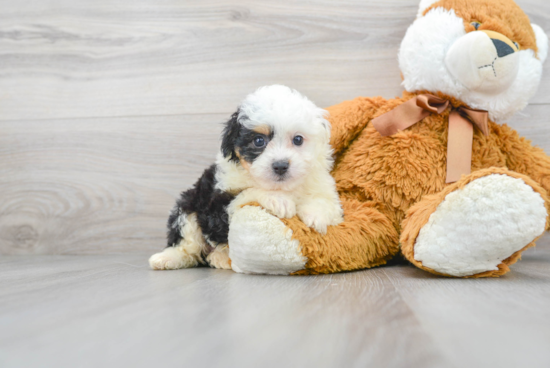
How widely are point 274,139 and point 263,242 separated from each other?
0.83 ft

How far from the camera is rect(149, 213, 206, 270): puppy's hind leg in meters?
1.21

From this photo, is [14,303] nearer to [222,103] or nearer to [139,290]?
[139,290]

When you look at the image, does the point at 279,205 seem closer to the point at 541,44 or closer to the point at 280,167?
the point at 280,167

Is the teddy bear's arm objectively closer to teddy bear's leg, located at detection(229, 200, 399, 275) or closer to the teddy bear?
the teddy bear

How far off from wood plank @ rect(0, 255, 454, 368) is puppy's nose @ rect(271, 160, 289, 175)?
25 centimetres

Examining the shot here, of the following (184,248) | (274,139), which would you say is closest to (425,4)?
(274,139)

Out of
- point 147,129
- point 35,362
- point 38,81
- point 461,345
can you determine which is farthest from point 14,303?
point 38,81

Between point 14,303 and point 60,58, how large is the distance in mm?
1191

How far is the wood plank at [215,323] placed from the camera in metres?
0.52

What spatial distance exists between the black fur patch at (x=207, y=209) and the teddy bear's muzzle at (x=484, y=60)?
703 mm

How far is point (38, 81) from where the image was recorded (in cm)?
171

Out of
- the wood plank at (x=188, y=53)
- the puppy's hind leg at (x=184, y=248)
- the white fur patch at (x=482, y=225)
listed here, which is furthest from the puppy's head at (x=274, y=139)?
the wood plank at (x=188, y=53)

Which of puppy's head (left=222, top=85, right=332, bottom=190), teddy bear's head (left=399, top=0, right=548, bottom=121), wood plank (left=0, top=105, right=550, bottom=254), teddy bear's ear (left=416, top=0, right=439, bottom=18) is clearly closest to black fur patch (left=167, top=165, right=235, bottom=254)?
puppy's head (left=222, top=85, right=332, bottom=190)

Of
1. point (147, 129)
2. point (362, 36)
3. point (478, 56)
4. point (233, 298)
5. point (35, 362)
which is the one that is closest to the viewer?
point (35, 362)
